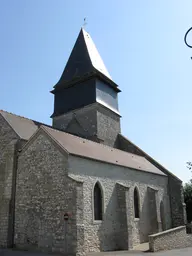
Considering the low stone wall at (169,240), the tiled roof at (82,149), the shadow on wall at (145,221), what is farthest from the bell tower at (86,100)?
the low stone wall at (169,240)

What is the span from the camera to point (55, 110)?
84.7ft

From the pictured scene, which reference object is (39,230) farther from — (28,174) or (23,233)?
(28,174)

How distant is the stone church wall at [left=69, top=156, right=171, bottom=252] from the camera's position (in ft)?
43.5

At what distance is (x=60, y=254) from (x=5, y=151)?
24.1ft

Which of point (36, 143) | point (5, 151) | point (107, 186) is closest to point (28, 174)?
point (36, 143)

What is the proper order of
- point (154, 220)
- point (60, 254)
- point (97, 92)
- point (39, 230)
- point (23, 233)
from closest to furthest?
1. point (60, 254)
2. point (39, 230)
3. point (23, 233)
4. point (154, 220)
5. point (97, 92)

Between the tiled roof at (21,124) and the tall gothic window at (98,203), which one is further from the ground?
the tiled roof at (21,124)

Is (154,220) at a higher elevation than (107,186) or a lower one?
lower

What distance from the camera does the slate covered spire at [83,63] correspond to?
83.0 feet

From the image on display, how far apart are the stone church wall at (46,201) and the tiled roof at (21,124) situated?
6.21 feet

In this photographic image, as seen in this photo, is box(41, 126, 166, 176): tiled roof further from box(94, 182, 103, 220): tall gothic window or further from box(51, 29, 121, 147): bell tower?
box(51, 29, 121, 147): bell tower

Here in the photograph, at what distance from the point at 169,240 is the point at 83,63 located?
1747cm

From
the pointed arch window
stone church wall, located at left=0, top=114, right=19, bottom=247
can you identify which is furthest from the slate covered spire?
the pointed arch window

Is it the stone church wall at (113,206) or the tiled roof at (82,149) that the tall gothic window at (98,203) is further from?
the tiled roof at (82,149)
